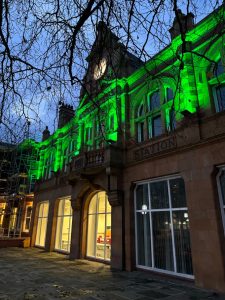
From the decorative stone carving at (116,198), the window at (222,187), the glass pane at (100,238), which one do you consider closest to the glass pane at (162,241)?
the decorative stone carving at (116,198)

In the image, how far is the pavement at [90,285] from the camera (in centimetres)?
656

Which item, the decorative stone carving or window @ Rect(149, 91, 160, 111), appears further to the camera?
window @ Rect(149, 91, 160, 111)

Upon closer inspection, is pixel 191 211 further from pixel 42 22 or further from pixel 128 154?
pixel 42 22

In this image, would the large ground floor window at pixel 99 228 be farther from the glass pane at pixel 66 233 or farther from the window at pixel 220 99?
the window at pixel 220 99

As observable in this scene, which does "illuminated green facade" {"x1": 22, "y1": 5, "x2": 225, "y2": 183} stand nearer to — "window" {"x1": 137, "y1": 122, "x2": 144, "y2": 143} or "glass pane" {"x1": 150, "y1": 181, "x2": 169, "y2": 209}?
"window" {"x1": 137, "y1": 122, "x2": 144, "y2": 143}

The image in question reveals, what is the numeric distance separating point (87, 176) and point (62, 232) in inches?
251

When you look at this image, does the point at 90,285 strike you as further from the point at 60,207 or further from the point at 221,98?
the point at 60,207

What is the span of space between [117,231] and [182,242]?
3492 mm

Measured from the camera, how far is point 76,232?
14.3 metres

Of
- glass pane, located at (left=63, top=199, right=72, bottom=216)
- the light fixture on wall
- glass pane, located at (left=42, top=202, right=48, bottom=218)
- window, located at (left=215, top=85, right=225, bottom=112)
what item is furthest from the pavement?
glass pane, located at (left=42, top=202, right=48, bottom=218)

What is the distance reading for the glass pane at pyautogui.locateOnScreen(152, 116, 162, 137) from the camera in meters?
11.6

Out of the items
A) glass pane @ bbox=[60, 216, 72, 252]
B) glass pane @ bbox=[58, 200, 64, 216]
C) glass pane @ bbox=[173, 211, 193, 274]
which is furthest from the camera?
glass pane @ bbox=[58, 200, 64, 216]

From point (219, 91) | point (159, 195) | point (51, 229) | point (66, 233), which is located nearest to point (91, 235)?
point (66, 233)

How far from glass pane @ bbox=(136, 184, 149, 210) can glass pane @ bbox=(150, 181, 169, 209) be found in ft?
1.26
